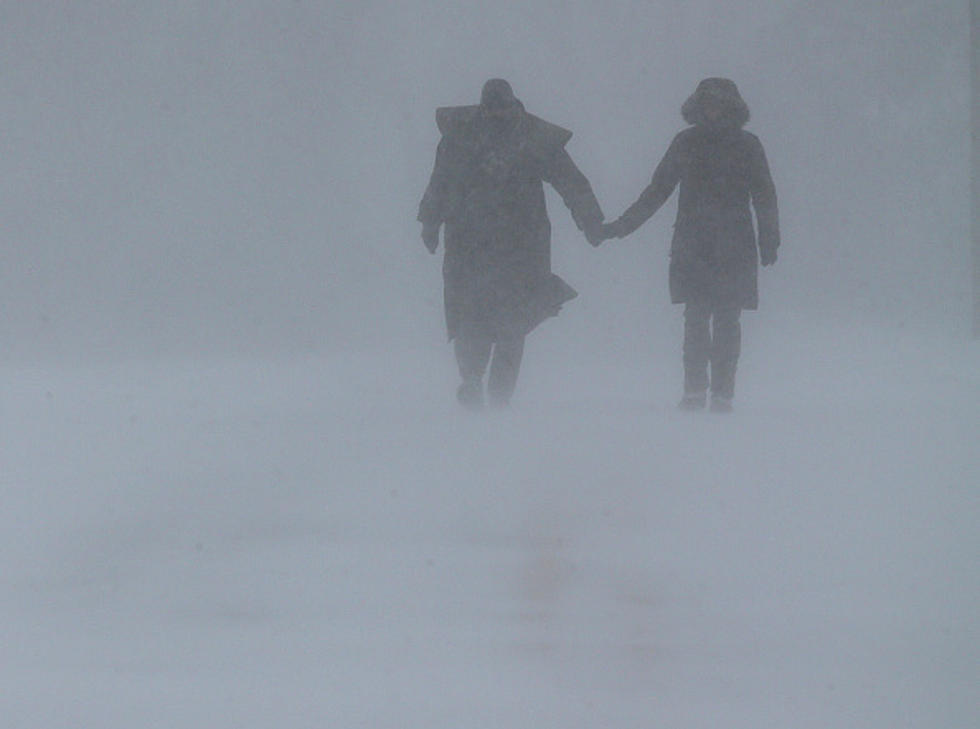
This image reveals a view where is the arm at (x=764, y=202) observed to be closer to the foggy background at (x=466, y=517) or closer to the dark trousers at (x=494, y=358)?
the foggy background at (x=466, y=517)

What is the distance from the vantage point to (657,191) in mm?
6875

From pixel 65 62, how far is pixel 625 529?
23.1m

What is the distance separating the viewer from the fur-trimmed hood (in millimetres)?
6641

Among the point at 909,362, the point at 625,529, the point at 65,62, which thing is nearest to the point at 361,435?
the point at 625,529

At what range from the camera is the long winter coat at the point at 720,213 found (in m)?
6.70

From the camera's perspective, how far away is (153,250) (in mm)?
22344

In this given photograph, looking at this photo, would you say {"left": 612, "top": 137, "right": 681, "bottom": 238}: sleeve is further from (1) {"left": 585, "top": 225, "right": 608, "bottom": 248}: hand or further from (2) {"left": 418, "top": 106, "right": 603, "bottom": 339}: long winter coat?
(2) {"left": 418, "top": 106, "right": 603, "bottom": 339}: long winter coat

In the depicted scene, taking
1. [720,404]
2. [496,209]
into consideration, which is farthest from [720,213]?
[496,209]

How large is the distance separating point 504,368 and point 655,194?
3.59 ft

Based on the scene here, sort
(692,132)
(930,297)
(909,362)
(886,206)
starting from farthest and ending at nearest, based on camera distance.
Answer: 1. (886,206)
2. (930,297)
3. (909,362)
4. (692,132)

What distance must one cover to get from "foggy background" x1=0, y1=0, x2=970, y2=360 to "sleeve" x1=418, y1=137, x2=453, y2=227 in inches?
455

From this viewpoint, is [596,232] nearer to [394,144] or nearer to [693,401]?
[693,401]

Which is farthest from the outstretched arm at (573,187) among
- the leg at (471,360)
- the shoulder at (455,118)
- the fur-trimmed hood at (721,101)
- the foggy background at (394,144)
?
the foggy background at (394,144)

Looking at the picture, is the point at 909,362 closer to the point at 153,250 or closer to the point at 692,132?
the point at 692,132
